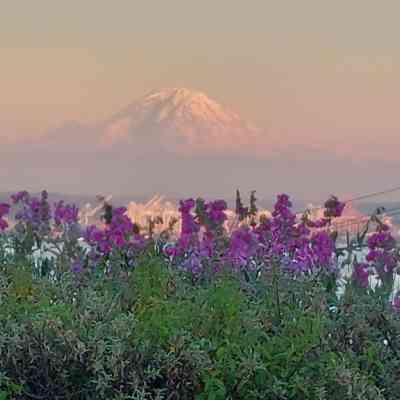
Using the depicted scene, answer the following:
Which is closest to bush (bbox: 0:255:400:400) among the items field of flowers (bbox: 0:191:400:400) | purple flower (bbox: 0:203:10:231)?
field of flowers (bbox: 0:191:400:400)

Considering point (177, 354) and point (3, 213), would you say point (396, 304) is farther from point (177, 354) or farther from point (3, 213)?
point (3, 213)

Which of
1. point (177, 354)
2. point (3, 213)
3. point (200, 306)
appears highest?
point (3, 213)

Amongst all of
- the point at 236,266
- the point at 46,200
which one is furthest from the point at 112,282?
the point at 46,200

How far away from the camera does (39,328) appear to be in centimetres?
366

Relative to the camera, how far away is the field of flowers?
365 cm

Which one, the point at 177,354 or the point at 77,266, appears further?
the point at 77,266

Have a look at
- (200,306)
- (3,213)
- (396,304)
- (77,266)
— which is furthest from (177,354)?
(3,213)

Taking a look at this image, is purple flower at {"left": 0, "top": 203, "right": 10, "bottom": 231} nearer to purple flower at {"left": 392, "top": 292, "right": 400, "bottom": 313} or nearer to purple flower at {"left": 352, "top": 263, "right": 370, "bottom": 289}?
purple flower at {"left": 352, "top": 263, "right": 370, "bottom": 289}

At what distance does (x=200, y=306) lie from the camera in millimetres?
4016

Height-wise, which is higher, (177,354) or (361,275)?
(361,275)

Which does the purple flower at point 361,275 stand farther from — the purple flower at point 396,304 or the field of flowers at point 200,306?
the purple flower at point 396,304

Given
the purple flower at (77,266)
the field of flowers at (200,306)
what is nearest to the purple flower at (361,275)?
the field of flowers at (200,306)

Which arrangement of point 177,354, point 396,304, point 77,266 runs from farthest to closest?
point 77,266 → point 396,304 → point 177,354

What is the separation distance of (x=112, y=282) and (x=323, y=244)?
112 centimetres
